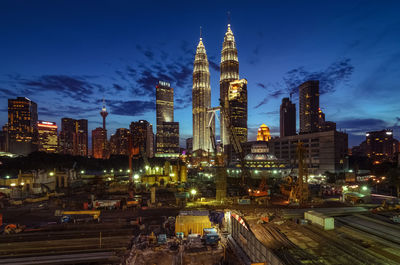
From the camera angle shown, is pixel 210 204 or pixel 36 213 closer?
pixel 36 213

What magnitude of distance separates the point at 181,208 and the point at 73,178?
5373 centimetres

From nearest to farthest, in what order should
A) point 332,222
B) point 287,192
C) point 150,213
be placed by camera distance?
point 332,222 → point 150,213 → point 287,192

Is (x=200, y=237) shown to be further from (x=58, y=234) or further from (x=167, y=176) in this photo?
(x=167, y=176)

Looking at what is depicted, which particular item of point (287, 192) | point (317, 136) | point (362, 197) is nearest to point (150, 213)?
point (287, 192)

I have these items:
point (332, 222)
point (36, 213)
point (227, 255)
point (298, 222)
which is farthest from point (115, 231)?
point (332, 222)

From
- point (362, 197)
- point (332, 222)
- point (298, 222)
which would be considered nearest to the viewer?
point (332, 222)

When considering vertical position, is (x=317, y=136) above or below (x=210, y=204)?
above

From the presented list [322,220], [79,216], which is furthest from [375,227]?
[79,216]

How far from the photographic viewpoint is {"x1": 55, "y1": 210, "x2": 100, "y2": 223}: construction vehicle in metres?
29.0

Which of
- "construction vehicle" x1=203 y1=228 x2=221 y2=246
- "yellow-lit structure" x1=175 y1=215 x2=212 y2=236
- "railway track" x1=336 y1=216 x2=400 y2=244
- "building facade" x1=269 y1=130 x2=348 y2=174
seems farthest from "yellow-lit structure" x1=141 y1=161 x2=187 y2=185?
"railway track" x1=336 y1=216 x2=400 y2=244

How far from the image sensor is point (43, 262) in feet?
60.3

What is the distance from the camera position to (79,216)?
104ft

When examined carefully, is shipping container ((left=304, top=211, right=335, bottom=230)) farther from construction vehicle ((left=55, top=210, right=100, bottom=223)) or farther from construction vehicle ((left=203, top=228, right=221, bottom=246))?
construction vehicle ((left=55, top=210, right=100, bottom=223))

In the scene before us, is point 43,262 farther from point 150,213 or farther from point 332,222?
point 332,222
